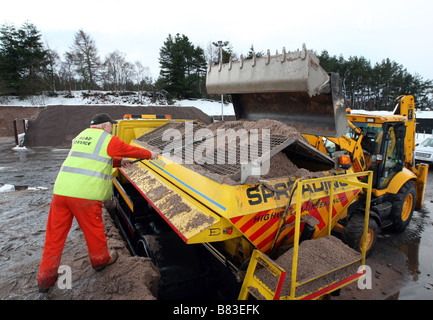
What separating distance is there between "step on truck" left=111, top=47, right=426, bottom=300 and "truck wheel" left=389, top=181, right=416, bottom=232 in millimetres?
1909

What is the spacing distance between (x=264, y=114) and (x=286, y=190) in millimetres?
2080

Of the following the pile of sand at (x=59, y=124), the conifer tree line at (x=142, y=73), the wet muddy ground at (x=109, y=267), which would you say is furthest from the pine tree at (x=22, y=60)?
the wet muddy ground at (x=109, y=267)

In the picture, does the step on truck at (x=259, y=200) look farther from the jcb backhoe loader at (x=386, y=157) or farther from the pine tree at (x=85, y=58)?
the pine tree at (x=85, y=58)

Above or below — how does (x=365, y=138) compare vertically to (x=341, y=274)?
above

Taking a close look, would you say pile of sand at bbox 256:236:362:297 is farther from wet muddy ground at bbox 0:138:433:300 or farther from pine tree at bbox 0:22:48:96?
pine tree at bbox 0:22:48:96

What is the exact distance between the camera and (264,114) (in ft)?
14.3

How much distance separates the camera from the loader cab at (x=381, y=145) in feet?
15.9

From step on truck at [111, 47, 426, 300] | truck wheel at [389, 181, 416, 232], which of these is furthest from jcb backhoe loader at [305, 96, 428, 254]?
step on truck at [111, 47, 426, 300]

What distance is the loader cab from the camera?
190 inches

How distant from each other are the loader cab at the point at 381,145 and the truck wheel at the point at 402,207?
1.18 feet

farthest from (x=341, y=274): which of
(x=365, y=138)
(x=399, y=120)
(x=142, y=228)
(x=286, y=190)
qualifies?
(x=399, y=120)
